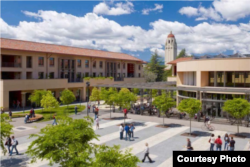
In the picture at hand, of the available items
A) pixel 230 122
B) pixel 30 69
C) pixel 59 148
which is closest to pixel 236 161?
pixel 59 148

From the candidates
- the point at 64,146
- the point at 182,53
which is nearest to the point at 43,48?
the point at 64,146

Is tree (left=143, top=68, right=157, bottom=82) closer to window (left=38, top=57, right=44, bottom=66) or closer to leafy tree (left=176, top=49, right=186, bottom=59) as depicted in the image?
window (left=38, top=57, right=44, bottom=66)

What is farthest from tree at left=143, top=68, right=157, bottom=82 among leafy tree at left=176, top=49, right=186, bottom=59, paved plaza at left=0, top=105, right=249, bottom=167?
paved plaza at left=0, top=105, right=249, bottom=167

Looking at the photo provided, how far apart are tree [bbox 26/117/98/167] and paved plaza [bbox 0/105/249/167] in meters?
5.09

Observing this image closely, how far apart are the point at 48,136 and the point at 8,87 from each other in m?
30.5

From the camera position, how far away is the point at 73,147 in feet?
34.7

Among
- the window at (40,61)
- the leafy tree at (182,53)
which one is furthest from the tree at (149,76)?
the leafy tree at (182,53)

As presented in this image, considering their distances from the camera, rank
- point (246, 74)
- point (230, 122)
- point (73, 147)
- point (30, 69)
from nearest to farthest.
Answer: point (73, 147) < point (230, 122) < point (246, 74) < point (30, 69)

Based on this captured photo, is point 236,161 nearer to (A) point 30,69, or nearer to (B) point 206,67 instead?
(B) point 206,67

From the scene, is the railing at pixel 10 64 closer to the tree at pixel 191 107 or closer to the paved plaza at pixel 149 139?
the paved plaza at pixel 149 139

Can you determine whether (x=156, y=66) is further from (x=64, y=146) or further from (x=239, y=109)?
(x=64, y=146)

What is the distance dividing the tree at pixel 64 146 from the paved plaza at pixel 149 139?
5.09 m

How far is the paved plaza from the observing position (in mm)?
16078

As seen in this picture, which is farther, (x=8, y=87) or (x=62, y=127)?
(x=8, y=87)
